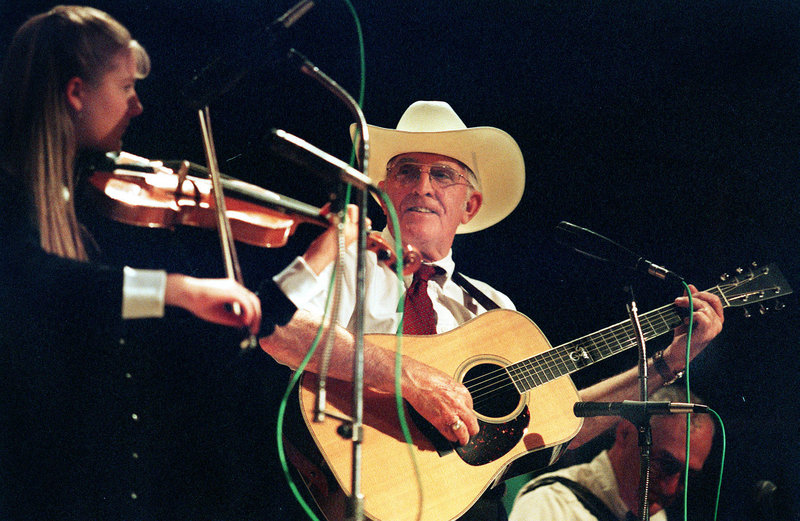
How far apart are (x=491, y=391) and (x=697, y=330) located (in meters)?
1.01

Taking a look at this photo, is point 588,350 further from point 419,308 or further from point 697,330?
point 419,308

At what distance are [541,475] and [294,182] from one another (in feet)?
5.59

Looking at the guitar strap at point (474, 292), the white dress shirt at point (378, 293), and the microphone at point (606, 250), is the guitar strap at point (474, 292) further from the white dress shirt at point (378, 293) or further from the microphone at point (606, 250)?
the microphone at point (606, 250)

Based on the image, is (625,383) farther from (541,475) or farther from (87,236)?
(87,236)

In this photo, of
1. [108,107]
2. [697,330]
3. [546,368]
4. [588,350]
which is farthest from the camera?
[697,330]

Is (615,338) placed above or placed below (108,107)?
below

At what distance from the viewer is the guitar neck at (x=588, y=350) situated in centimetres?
267

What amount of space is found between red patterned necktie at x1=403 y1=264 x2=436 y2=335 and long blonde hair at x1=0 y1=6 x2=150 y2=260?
1.28m

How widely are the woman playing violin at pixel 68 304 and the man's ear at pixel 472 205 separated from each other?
1.47 m

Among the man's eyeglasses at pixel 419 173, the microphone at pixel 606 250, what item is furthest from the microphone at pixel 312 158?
the man's eyeglasses at pixel 419 173

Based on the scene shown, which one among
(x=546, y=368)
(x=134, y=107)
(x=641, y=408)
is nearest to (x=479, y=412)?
(x=546, y=368)

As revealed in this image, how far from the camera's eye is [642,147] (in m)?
3.38

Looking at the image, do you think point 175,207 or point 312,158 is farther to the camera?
point 175,207

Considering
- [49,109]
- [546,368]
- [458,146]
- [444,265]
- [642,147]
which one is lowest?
[546,368]
